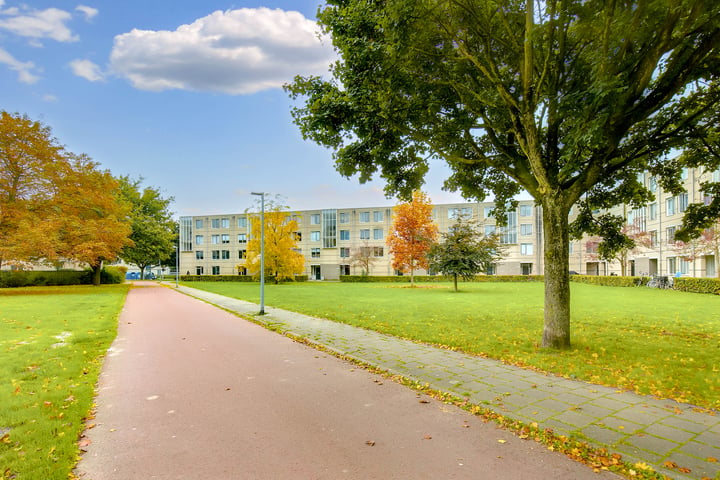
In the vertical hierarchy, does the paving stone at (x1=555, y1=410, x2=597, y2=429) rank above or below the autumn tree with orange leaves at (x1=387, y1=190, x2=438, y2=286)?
below

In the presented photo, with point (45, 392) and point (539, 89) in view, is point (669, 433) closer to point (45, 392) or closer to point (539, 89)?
Answer: point (539, 89)

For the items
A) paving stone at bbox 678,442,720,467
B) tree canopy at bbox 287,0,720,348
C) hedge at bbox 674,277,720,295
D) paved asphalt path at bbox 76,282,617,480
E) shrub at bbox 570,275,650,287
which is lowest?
shrub at bbox 570,275,650,287

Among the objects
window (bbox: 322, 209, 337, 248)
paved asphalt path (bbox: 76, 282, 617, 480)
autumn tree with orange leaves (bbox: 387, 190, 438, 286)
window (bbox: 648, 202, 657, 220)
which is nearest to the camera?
paved asphalt path (bbox: 76, 282, 617, 480)

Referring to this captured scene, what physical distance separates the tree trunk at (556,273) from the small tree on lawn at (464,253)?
21.8 meters

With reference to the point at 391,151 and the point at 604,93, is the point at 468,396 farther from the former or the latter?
the point at 391,151

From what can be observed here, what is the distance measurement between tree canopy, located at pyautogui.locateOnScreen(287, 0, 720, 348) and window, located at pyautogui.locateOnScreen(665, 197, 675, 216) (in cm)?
3717

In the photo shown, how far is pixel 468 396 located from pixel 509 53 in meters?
7.66

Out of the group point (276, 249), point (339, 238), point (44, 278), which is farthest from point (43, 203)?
point (339, 238)

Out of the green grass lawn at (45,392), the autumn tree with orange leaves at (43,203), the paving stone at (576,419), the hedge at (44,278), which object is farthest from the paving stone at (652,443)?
the hedge at (44,278)

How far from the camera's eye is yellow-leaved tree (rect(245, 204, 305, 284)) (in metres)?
43.0

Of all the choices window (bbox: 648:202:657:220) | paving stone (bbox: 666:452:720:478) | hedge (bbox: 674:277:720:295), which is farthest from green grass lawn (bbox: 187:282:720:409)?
window (bbox: 648:202:657:220)

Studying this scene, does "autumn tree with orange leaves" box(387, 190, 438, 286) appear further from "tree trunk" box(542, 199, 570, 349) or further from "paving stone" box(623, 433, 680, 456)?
"paving stone" box(623, 433, 680, 456)

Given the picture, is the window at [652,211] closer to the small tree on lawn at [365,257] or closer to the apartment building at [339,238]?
the apartment building at [339,238]

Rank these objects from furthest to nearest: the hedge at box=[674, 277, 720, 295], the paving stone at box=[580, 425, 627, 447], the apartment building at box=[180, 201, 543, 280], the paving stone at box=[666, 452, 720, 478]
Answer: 1. the apartment building at box=[180, 201, 543, 280]
2. the hedge at box=[674, 277, 720, 295]
3. the paving stone at box=[580, 425, 627, 447]
4. the paving stone at box=[666, 452, 720, 478]
